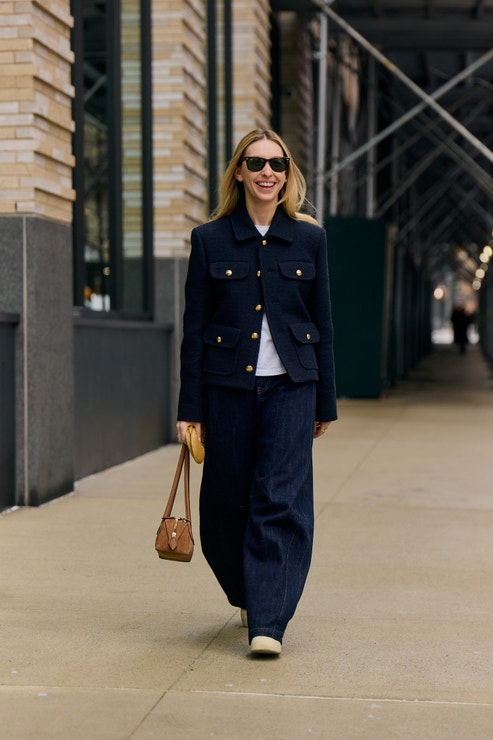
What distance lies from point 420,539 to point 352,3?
41.7ft

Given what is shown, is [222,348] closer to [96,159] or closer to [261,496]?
[261,496]

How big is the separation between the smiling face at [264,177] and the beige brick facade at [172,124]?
805 cm

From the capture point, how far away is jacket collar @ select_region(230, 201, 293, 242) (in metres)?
5.14

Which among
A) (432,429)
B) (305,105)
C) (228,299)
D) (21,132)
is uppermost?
(305,105)

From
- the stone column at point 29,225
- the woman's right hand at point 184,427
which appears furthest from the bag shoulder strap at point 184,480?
the stone column at point 29,225

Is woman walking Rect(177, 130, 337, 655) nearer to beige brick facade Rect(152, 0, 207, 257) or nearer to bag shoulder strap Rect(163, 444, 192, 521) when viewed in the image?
bag shoulder strap Rect(163, 444, 192, 521)

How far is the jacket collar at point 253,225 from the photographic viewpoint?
16.9 ft

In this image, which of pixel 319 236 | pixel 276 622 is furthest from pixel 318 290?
pixel 276 622

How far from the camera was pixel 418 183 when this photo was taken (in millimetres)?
39656

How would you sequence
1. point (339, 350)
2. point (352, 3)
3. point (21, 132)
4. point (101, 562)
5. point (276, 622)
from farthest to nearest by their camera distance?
1. point (339, 350)
2. point (352, 3)
3. point (21, 132)
4. point (101, 562)
5. point (276, 622)

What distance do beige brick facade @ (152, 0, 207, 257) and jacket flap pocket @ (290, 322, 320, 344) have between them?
26.5ft

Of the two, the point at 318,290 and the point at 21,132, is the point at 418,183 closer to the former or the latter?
the point at 21,132

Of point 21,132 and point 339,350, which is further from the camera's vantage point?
point 339,350

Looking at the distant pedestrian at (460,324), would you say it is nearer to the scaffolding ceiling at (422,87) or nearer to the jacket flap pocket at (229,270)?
the scaffolding ceiling at (422,87)
